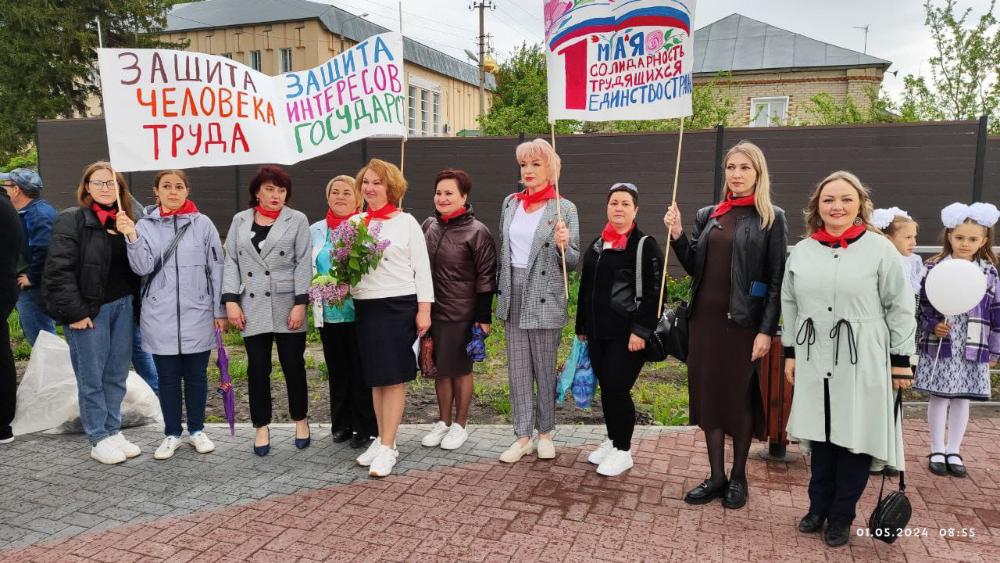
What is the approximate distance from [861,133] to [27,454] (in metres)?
10.5

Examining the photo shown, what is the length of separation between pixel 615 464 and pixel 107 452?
349cm

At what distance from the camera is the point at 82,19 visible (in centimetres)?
2328

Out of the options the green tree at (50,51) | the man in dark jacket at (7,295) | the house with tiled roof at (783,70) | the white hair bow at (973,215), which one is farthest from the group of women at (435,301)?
the house with tiled roof at (783,70)

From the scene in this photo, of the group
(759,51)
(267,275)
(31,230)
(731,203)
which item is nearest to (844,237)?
(731,203)

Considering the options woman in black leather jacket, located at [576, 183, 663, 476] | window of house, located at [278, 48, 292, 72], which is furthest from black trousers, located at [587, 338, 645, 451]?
window of house, located at [278, 48, 292, 72]

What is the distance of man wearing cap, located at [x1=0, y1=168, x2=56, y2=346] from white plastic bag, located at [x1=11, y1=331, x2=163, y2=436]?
368 millimetres

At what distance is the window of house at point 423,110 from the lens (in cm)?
3062

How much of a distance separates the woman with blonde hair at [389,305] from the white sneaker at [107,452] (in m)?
1.69

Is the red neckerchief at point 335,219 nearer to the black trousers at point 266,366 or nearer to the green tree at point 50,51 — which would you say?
the black trousers at point 266,366

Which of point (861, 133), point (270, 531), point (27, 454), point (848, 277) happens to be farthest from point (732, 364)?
point (861, 133)

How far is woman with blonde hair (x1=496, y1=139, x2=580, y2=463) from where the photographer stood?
4488mm

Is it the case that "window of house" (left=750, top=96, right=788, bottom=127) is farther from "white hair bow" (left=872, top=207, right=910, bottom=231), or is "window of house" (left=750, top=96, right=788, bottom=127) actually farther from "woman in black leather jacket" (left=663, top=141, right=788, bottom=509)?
"woman in black leather jacket" (left=663, top=141, right=788, bottom=509)

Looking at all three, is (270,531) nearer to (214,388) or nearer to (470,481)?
(470,481)
